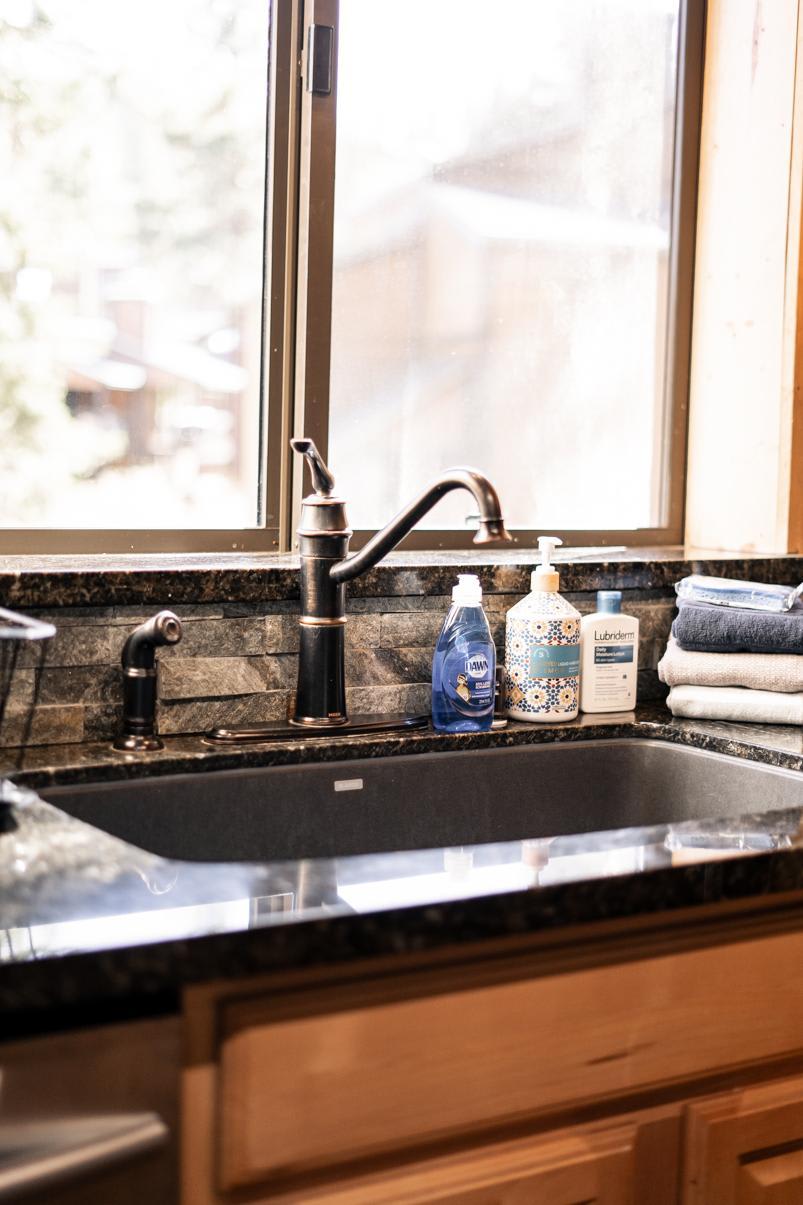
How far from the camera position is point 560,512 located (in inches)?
80.1

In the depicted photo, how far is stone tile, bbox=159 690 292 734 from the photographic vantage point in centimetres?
146

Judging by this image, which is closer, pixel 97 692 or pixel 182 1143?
pixel 182 1143

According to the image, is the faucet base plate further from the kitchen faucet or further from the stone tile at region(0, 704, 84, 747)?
the stone tile at region(0, 704, 84, 747)

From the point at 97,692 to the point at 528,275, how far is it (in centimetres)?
96

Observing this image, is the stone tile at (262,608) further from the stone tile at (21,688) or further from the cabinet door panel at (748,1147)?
the cabinet door panel at (748,1147)

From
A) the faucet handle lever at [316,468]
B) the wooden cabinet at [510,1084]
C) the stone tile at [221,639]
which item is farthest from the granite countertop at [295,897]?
the faucet handle lever at [316,468]

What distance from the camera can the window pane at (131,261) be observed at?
1581mm

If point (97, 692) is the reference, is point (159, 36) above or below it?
above

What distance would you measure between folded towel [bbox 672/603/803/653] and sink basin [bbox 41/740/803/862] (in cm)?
15

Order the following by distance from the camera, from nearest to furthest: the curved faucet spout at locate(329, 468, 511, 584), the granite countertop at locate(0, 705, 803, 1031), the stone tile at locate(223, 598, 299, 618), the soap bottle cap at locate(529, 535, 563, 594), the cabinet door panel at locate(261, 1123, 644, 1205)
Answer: the granite countertop at locate(0, 705, 803, 1031), the cabinet door panel at locate(261, 1123, 644, 1205), the curved faucet spout at locate(329, 468, 511, 584), the stone tile at locate(223, 598, 299, 618), the soap bottle cap at locate(529, 535, 563, 594)

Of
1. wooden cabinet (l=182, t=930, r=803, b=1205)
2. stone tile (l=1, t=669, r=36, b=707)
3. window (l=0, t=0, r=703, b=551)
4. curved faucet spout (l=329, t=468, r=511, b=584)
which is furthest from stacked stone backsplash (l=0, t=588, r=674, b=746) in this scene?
wooden cabinet (l=182, t=930, r=803, b=1205)

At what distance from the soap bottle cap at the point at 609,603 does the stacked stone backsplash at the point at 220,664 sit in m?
0.08

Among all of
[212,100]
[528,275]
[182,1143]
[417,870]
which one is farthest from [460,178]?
[182,1143]

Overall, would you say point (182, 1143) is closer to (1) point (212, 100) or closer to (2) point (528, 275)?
(1) point (212, 100)
